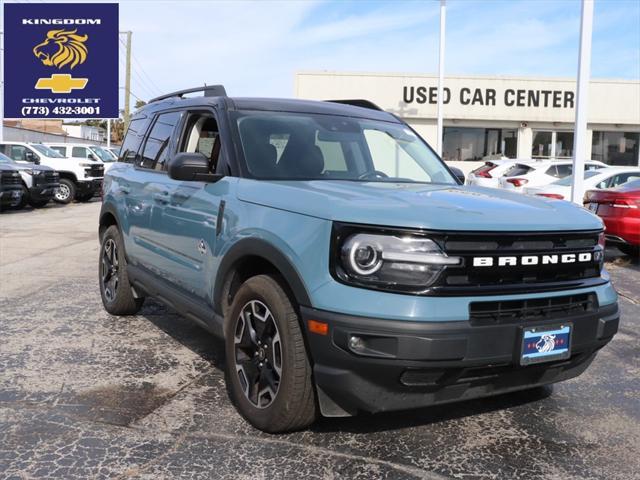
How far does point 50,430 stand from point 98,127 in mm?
91698

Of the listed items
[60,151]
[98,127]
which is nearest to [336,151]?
[60,151]

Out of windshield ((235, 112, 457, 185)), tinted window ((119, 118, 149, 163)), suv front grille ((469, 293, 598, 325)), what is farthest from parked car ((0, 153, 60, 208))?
suv front grille ((469, 293, 598, 325))

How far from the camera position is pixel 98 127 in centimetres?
8844

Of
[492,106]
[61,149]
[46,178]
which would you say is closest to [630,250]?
[46,178]

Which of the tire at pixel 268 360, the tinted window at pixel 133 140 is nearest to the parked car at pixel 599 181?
the tinted window at pixel 133 140

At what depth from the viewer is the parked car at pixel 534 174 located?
14227 millimetres

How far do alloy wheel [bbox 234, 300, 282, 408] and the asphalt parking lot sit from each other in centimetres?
22

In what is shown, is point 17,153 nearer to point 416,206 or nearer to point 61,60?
point 61,60

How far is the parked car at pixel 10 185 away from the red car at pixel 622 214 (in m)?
13.7

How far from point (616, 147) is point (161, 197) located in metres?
28.0

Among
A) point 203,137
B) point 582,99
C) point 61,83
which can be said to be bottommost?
point 203,137

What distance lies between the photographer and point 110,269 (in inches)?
232

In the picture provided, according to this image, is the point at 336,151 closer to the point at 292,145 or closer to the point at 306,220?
the point at 292,145

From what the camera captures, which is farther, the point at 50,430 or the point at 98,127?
the point at 98,127
